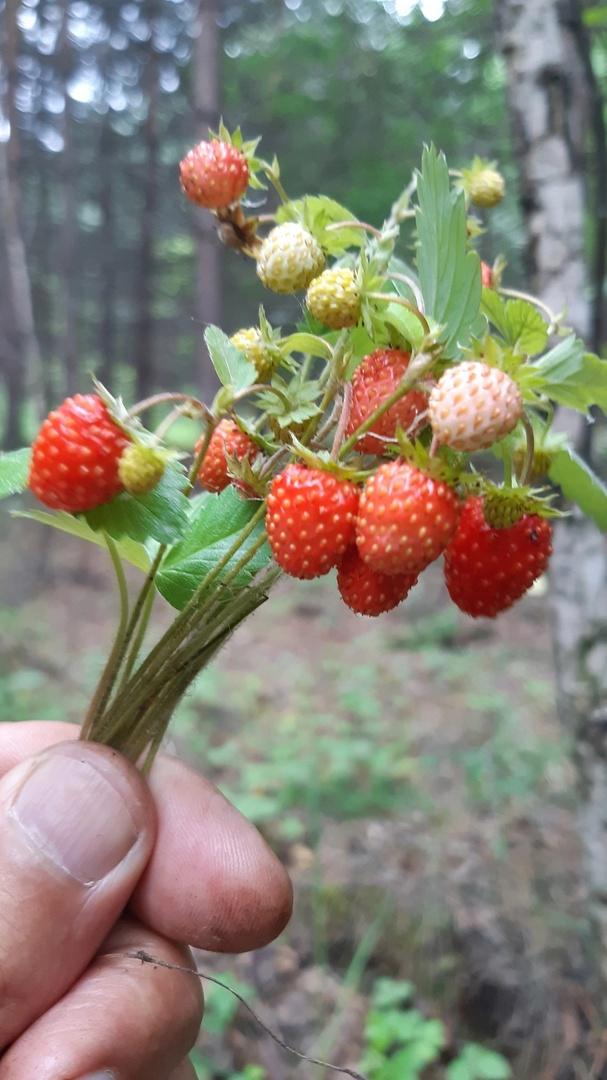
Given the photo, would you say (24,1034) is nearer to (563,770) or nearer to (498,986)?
(498,986)

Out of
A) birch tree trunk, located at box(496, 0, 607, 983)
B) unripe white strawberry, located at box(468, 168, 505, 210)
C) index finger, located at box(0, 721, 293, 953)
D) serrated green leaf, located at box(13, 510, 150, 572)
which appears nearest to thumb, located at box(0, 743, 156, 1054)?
index finger, located at box(0, 721, 293, 953)

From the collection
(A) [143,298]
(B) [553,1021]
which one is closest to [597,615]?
(B) [553,1021]

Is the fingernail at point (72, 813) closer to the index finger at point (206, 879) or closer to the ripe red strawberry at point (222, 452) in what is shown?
the index finger at point (206, 879)

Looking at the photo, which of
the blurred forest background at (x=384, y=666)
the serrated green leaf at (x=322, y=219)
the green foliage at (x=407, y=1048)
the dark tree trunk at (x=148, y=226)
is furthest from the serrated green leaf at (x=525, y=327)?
the dark tree trunk at (x=148, y=226)

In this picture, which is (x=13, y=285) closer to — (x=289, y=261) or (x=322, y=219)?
(x=322, y=219)

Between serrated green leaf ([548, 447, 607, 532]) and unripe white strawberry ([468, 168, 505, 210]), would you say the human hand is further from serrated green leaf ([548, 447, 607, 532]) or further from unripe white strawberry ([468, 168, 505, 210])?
unripe white strawberry ([468, 168, 505, 210])

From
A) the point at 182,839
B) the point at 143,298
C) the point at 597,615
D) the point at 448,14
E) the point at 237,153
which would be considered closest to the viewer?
the point at 237,153
